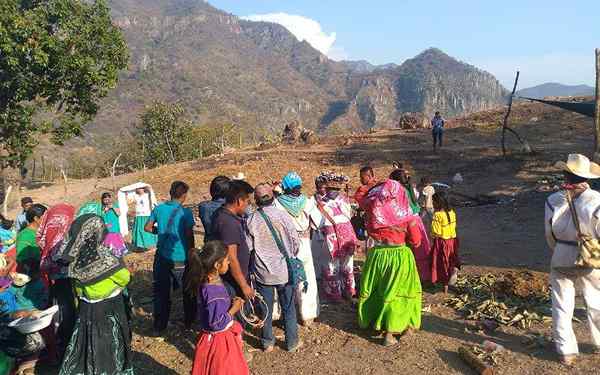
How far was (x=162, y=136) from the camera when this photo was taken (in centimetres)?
3588

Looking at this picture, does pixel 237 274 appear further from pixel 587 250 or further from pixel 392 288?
pixel 587 250

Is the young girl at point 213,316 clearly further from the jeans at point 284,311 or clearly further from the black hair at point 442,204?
the black hair at point 442,204

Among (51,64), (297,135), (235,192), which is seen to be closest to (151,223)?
(235,192)

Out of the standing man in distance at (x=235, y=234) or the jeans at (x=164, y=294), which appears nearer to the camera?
the standing man in distance at (x=235, y=234)

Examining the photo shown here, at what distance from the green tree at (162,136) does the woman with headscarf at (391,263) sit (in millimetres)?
32296

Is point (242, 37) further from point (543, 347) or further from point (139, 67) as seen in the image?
point (543, 347)

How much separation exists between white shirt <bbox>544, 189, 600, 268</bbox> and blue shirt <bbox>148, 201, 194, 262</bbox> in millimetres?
3368

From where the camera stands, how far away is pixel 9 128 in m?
15.1

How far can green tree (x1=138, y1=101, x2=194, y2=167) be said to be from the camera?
35.5 meters

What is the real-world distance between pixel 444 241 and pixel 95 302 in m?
4.09

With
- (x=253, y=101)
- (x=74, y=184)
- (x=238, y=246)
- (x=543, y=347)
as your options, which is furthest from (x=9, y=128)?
(x=253, y=101)

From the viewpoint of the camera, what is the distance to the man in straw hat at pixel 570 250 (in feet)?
12.6

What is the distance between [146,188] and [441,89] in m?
128

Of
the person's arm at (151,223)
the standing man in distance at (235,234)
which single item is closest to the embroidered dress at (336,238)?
the standing man in distance at (235,234)
